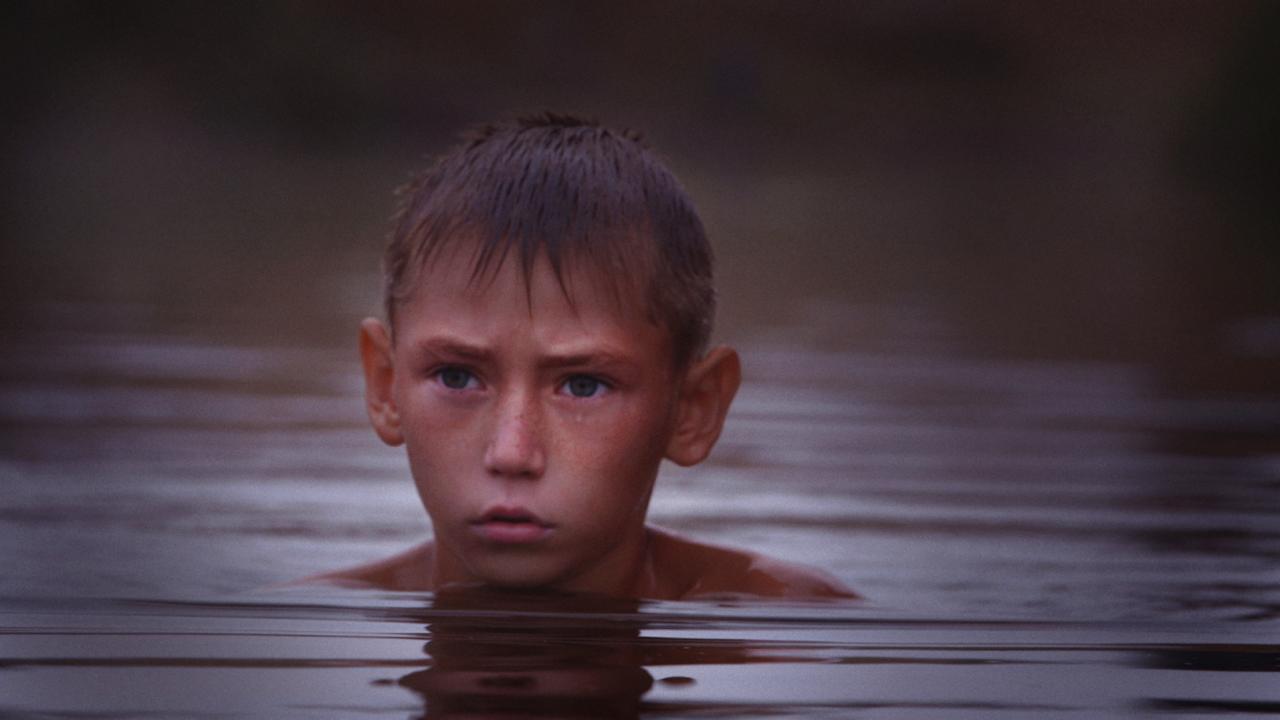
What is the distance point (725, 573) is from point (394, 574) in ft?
1.50

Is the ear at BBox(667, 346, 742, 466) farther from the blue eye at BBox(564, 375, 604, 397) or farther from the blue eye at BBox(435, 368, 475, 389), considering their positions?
the blue eye at BBox(435, 368, 475, 389)

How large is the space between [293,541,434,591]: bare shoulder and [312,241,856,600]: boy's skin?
12.2 inches

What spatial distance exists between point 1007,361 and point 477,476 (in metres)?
3.96

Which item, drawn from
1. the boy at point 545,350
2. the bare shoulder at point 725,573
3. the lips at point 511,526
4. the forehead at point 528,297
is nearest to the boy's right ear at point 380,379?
the boy at point 545,350

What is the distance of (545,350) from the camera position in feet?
6.69

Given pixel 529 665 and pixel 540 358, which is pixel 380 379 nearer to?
pixel 540 358

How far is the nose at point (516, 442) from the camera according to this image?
2002 mm

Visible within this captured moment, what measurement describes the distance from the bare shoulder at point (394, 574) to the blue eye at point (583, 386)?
53cm

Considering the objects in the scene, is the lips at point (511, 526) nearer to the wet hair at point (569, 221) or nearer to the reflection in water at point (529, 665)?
the reflection in water at point (529, 665)

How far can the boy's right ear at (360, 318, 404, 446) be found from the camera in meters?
2.31

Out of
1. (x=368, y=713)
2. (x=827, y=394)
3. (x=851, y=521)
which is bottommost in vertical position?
(x=368, y=713)

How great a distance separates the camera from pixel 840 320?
676 cm

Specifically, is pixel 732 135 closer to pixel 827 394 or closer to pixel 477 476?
pixel 827 394

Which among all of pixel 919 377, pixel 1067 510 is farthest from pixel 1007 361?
pixel 1067 510
